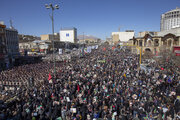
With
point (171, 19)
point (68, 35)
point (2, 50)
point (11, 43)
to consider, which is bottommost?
point (2, 50)

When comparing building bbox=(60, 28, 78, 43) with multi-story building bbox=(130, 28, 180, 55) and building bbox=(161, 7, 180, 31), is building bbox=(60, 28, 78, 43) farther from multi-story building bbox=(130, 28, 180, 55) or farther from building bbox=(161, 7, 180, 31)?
multi-story building bbox=(130, 28, 180, 55)

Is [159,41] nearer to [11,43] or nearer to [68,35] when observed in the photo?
[11,43]

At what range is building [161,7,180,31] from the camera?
110 m

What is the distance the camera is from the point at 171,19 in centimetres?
11381

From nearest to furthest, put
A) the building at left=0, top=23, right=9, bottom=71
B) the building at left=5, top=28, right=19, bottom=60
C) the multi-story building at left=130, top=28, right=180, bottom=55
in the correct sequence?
the building at left=0, top=23, right=9, bottom=71 → the multi-story building at left=130, top=28, right=180, bottom=55 → the building at left=5, top=28, right=19, bottom=60

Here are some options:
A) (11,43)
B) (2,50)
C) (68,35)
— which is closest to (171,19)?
(68,35)

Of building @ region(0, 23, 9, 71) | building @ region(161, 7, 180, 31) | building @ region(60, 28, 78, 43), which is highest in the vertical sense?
building @ region(161, 7, 180, 31)

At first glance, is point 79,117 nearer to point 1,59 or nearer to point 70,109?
point 70,109

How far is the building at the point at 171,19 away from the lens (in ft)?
360

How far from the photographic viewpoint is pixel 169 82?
13.4 metres

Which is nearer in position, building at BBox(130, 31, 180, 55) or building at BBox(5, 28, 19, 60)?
building at BBox(130, 31, 180, 55)

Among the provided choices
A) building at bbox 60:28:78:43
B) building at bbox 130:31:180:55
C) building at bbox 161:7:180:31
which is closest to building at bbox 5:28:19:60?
building at bbox 130:31:180:55

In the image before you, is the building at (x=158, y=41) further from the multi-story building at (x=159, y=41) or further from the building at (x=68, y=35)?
the building at (x=68, y=35)

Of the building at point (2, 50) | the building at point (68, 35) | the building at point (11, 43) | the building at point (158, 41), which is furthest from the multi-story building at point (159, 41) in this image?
the building at point (68, 35)
